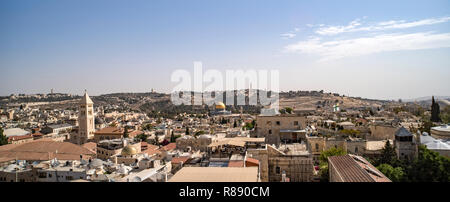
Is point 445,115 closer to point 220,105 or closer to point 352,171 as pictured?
point 352,171

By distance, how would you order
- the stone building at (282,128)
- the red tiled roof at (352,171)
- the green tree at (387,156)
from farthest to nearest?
the stone building at (282,128), the green tree at (387,156), the red tiled roof at (352,171)

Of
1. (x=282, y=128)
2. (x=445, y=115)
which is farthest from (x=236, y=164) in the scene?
(x=445, y=115)

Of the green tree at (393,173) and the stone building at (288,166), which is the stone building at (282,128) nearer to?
the green tree at (393,173)

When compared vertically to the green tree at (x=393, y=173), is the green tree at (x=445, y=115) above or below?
above

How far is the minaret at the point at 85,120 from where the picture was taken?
19.9 m

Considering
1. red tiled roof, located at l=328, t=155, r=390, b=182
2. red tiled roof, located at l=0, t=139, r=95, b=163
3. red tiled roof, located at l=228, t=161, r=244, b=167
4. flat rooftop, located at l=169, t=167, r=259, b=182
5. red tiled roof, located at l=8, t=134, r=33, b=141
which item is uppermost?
flat rooftop, located at l=169, t=167, r=259, b=182

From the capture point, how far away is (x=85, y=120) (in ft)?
65.9

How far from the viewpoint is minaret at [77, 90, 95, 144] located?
1991cm

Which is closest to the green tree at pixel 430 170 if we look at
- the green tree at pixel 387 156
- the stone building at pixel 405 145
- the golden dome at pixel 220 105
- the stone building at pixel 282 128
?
the green tree at pixel 387 156

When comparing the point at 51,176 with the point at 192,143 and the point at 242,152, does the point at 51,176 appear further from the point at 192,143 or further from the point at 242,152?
the point at 192,143

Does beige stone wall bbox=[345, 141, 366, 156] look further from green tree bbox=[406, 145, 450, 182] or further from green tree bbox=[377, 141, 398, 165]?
green tree bbox=[406, 145, 450, 182]

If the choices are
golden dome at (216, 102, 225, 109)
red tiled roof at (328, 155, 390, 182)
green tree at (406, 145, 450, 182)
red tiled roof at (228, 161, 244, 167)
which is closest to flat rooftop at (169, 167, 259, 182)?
red tiled roof at (228, 161, 244, 167)
